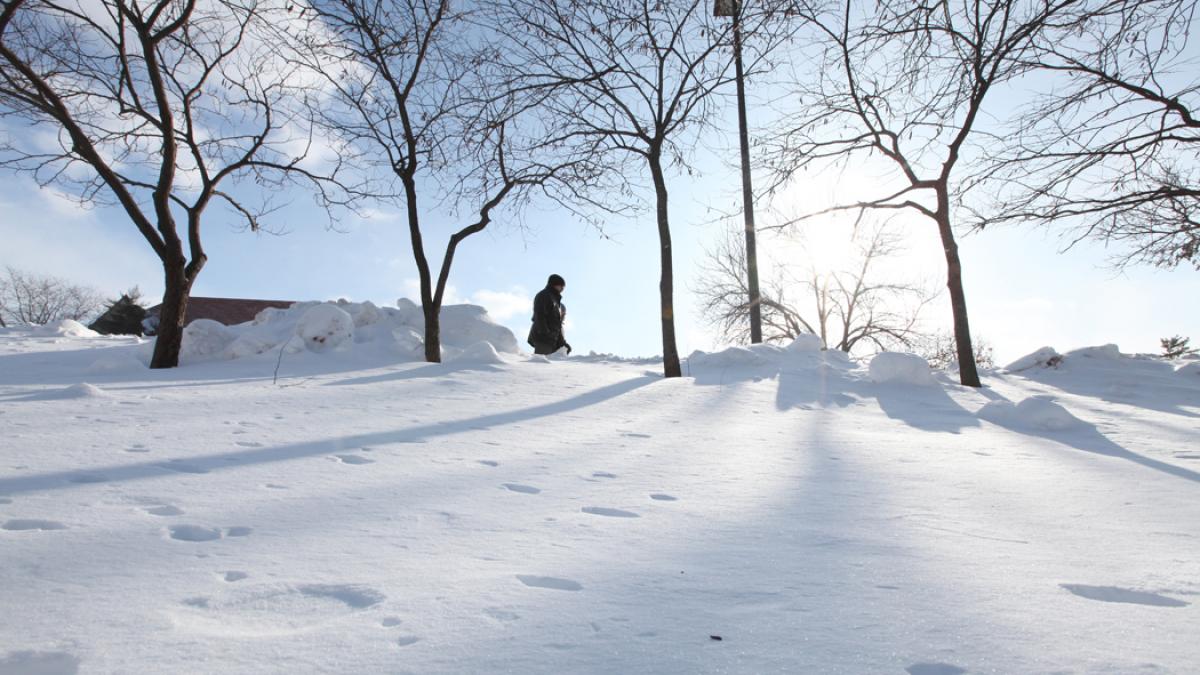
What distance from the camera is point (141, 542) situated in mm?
1624

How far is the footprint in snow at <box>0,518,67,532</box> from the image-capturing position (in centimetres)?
171

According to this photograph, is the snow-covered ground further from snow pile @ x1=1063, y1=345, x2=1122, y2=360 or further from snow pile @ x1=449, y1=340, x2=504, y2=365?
snow pile @ x1=1063, y1=345, x2=1122, y2=360

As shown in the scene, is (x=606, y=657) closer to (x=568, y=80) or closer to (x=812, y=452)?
(x=812, y=452)

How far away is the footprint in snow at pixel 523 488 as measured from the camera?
7.62ft

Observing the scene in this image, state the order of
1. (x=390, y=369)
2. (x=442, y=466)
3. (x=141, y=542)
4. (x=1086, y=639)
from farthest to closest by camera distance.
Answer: (x=390, y=369), (x=442, y=466), (x=141, y=542), (x=1086, y=639)

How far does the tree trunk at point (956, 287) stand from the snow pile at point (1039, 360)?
1844 millimetres

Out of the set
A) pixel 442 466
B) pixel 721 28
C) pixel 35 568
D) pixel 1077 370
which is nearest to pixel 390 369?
pixel 442 466

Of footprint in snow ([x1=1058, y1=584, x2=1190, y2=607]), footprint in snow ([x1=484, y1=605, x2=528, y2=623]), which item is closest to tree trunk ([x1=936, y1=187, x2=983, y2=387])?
footprint in snow ([x1=1058, y1=584, x2=1190, y2=607])

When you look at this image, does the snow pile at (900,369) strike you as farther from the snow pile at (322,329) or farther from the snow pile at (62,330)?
the snow pile at (62,330)

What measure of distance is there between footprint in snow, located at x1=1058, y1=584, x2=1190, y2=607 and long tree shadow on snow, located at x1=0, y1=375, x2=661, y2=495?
278 centimetres

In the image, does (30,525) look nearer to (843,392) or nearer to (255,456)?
(255,456)

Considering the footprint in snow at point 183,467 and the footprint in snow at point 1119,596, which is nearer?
the footprint in snow at point 1119,596

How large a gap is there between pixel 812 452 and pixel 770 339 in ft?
70.1

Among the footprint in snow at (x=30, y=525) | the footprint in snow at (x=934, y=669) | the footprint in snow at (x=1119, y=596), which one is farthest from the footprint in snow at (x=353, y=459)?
the footprint in snow at (x=1119, y=596)
